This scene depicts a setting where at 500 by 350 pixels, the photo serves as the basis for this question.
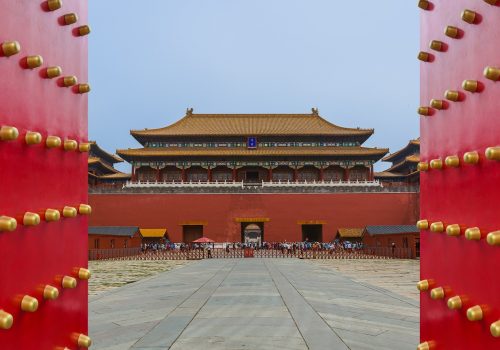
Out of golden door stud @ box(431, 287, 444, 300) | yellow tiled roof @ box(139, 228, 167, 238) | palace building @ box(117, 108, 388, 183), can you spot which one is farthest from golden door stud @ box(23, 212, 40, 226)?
palace building @ box(117, 108, 388, 183)

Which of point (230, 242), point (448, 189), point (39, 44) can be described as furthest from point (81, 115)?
point (230, 242)

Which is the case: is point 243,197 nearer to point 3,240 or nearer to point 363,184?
point 363,184

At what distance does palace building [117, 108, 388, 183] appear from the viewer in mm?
40312

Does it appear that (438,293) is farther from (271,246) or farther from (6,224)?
(271,246)

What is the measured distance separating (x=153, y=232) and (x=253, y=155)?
32.7ft

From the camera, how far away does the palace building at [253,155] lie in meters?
40.3

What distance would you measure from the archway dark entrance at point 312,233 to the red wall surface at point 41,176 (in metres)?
36.8

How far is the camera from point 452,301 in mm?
1766

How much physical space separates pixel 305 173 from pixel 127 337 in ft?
118

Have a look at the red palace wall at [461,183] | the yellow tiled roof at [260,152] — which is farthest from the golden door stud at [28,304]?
the yellow tiled roof at [260,152]

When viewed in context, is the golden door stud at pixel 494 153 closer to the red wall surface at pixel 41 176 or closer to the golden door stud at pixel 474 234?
the golden door stud at pixel 474 234

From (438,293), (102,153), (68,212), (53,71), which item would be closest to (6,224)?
(68,212)

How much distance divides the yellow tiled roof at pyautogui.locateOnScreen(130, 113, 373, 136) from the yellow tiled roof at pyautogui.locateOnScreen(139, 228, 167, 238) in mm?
8714

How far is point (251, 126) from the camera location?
44.4m
